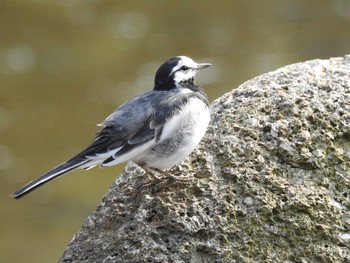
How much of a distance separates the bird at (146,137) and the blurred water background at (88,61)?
236 inches

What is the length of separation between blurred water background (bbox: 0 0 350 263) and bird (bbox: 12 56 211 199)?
5.99 m

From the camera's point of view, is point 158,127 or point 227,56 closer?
point 158,127

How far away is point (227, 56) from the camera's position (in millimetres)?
17219

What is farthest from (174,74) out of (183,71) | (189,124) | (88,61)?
(88,61)

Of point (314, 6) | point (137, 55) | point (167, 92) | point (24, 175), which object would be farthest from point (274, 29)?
point (167, 92)

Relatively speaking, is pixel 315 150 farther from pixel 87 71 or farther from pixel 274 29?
pixel 274 29

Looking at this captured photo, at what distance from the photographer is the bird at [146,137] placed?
21.2ft

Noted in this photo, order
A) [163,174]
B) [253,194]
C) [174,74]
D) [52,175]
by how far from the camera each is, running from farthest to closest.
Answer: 1. [174,74]
2. [163,174]
3. [52,175]
4. [253,194]

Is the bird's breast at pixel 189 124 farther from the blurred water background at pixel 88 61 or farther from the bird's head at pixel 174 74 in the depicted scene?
the blurred water background at pixel 88 61

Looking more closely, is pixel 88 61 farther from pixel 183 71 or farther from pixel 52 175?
pixel 52 175

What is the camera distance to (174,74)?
7.13 m

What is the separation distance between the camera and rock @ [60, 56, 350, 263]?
5.86m

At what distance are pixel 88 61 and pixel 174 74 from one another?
1008cm

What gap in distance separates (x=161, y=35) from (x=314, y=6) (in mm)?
3062
